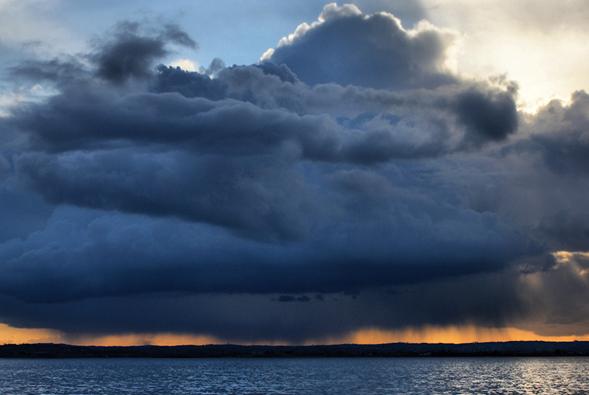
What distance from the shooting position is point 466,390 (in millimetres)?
175500

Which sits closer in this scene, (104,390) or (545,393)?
(545,393)

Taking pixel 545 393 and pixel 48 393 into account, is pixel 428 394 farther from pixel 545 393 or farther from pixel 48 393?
pixel 48 393

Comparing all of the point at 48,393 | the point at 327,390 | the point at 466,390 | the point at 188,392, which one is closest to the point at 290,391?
the point at 327,390

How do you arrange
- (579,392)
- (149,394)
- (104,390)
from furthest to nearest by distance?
(104,390), (149,394), (579,392)

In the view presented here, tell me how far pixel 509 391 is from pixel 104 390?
97249 millimetres

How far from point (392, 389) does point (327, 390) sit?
1528 centimetres

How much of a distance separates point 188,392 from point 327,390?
32310mm

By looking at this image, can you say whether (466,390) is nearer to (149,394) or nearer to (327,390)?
(327,390)

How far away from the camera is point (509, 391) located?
17238 cm

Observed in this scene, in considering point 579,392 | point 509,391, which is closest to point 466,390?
point 509,391

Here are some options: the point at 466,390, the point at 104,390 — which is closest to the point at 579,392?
the point at 466,390

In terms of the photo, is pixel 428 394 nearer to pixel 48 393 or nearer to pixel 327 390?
pixel 327 390

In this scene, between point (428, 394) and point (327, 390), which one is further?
point (327, 390)

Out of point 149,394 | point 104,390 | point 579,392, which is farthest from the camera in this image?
point 104,390
